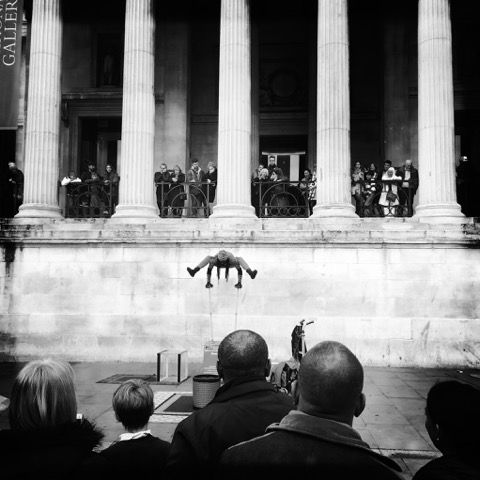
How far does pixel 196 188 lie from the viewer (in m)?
18.1

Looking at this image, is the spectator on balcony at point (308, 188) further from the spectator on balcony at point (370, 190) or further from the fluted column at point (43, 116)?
the fluted column at point (43, 116)

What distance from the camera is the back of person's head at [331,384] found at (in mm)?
2426

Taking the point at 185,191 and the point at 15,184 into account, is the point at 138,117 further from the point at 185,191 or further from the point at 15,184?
the point at 15,184

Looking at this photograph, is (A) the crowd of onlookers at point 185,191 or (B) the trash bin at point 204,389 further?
(A) the crowd of onlookers at point 185,191

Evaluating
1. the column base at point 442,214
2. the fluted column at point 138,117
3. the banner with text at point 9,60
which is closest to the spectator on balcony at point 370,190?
the column base at point 442,214

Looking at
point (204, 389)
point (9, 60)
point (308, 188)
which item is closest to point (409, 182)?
point (308, 188)

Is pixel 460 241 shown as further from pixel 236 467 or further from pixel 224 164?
pixel 236 467

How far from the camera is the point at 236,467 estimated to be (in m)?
2.22

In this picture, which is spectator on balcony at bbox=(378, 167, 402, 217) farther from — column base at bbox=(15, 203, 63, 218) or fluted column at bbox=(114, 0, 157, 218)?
column base at bbox=(15, 203, 63, 218)

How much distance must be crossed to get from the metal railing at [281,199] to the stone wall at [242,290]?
1.70m

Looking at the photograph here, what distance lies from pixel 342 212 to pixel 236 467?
14.2 m

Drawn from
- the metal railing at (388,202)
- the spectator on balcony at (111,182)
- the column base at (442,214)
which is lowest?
the column base at (442,214)

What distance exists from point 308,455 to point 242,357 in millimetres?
1359

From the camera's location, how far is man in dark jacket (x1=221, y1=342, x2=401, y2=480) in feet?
6.87
